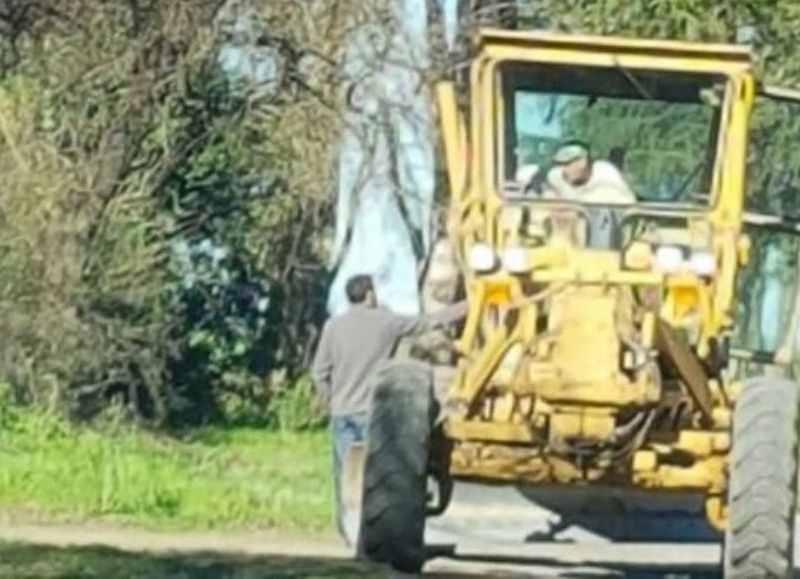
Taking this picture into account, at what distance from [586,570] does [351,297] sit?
10.8 ft

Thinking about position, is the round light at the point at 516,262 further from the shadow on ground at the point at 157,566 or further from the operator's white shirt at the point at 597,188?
the shadow on ground at the point at 157,566

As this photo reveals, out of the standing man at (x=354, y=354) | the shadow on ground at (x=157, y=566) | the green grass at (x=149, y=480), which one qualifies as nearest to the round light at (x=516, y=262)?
the shadow on ground at (x=157, y=566)

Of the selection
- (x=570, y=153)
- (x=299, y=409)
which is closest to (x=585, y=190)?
(x=570, y=153)

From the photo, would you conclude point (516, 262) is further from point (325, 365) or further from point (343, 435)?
point (325, 365)

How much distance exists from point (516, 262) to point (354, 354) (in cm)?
399

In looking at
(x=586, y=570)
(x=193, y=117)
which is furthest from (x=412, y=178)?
(x=586, y=570)

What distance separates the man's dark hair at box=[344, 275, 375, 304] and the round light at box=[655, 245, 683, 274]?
13.6ft

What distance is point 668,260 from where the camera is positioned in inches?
555

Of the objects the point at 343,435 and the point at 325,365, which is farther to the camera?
the point at 325,365

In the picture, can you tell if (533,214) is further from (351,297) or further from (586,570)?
(351,297)

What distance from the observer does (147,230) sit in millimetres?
30016

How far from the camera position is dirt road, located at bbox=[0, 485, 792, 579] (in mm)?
14820

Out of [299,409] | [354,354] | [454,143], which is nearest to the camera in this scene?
[454,143]

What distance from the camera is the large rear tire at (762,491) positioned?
535 inches
